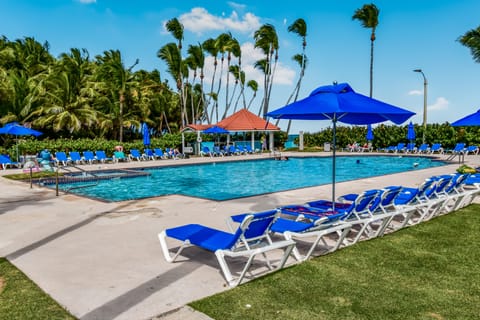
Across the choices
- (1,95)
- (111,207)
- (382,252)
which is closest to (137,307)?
(382,252)

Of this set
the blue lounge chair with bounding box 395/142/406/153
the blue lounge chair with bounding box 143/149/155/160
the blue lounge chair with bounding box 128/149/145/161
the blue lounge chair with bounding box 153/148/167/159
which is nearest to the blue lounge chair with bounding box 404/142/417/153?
the blue lounge chair with bounding box 395/142/406/153

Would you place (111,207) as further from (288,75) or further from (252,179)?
(288,75)

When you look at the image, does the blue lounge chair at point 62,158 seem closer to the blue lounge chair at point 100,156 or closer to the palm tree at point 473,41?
the blue lounge chair at point 100,156

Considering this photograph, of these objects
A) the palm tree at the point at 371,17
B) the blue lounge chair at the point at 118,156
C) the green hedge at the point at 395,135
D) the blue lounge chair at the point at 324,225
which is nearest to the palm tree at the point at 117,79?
the blue lounge chair at the point at 118,156

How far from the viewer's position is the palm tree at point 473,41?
18484 mm

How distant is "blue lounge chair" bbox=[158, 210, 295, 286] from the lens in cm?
429

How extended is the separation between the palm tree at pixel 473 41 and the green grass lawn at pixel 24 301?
20.8 metres

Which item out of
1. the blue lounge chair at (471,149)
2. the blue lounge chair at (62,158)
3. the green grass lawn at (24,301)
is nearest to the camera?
the green grass lawn at (24,301)

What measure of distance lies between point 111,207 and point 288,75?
5182cm

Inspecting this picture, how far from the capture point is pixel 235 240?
449 centimetres

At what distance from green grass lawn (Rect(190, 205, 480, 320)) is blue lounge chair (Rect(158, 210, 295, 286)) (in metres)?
0.28

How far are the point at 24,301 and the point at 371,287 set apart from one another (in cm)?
351

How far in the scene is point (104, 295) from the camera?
13.2ft

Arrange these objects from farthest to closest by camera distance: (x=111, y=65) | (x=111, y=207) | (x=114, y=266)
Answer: (x=111, y=65) → (x=111, y=207) → (x=114, y=266)
